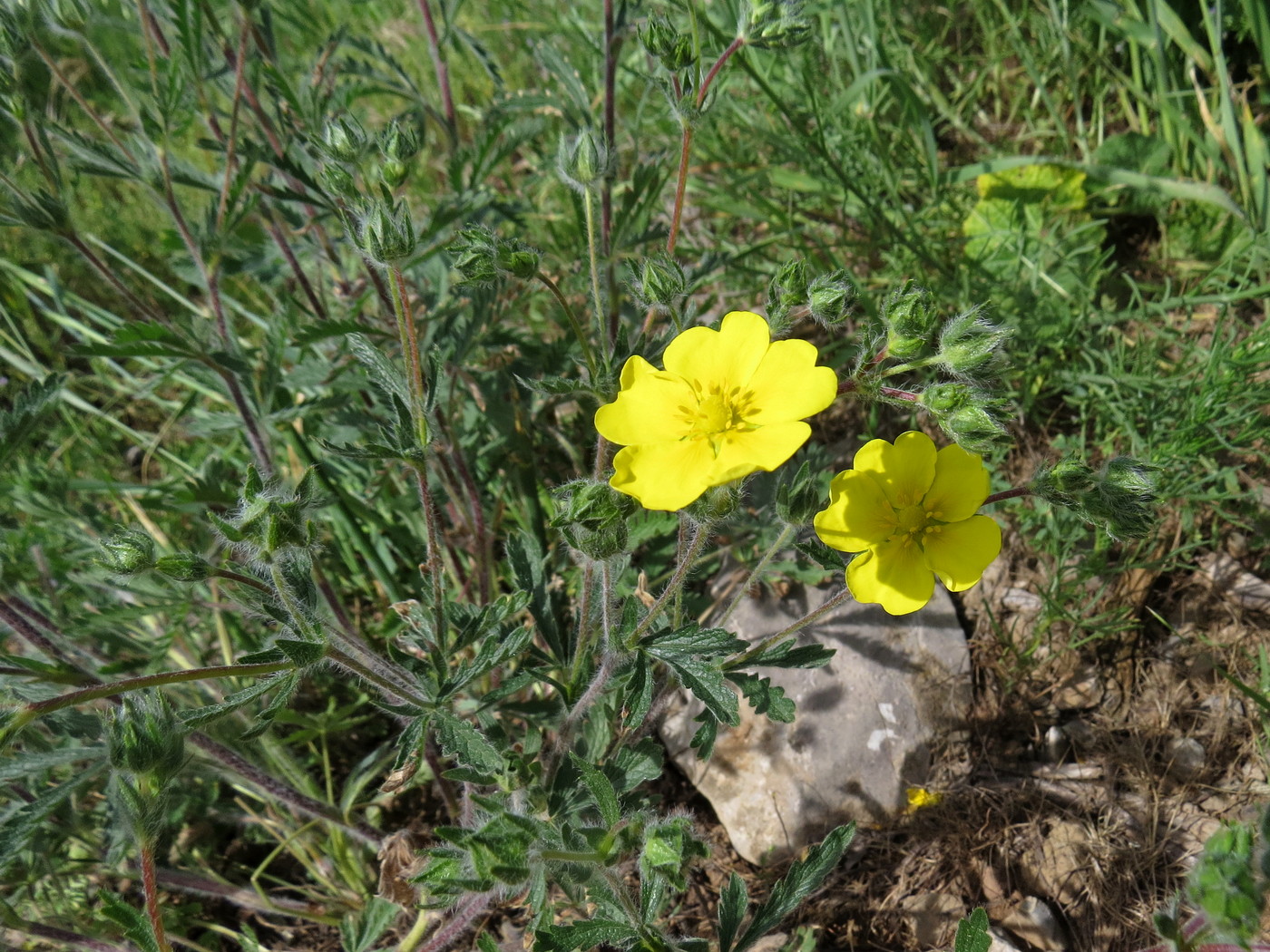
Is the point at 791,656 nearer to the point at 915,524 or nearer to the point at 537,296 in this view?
the point at 915,524

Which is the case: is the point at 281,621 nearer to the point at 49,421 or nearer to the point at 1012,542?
the point at 1012,542

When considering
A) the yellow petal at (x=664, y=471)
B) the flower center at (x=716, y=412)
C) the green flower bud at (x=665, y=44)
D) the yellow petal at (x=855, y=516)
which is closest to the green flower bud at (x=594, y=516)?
the yellow petal at (x=664, y=471)

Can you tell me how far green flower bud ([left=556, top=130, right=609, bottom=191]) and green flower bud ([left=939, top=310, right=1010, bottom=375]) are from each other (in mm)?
1045

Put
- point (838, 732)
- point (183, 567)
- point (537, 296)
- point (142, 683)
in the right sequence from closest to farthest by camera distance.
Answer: point (142, 683) < point (183, 567) < point (838, 732) < point (537, 296)

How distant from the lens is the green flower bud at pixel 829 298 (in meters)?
2.05

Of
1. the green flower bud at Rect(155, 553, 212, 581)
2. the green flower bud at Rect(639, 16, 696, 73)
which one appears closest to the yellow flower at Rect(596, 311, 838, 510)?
the green flower bud at Rect(639, 16, 696, 73)

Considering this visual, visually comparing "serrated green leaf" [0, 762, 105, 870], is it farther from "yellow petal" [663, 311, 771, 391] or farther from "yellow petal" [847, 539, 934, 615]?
"yellow petal" [847, 539, 934, 615]

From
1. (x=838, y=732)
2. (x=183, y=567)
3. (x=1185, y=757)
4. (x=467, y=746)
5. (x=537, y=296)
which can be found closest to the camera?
(x=183, y=567)

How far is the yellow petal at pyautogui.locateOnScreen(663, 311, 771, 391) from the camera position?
6.51 feet

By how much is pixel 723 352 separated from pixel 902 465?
1.66ft

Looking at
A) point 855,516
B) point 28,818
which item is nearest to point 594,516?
point 855,516

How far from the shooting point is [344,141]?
2.48 m

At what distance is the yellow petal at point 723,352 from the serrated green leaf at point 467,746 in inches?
39.2

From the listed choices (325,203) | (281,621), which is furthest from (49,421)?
(281,621)
